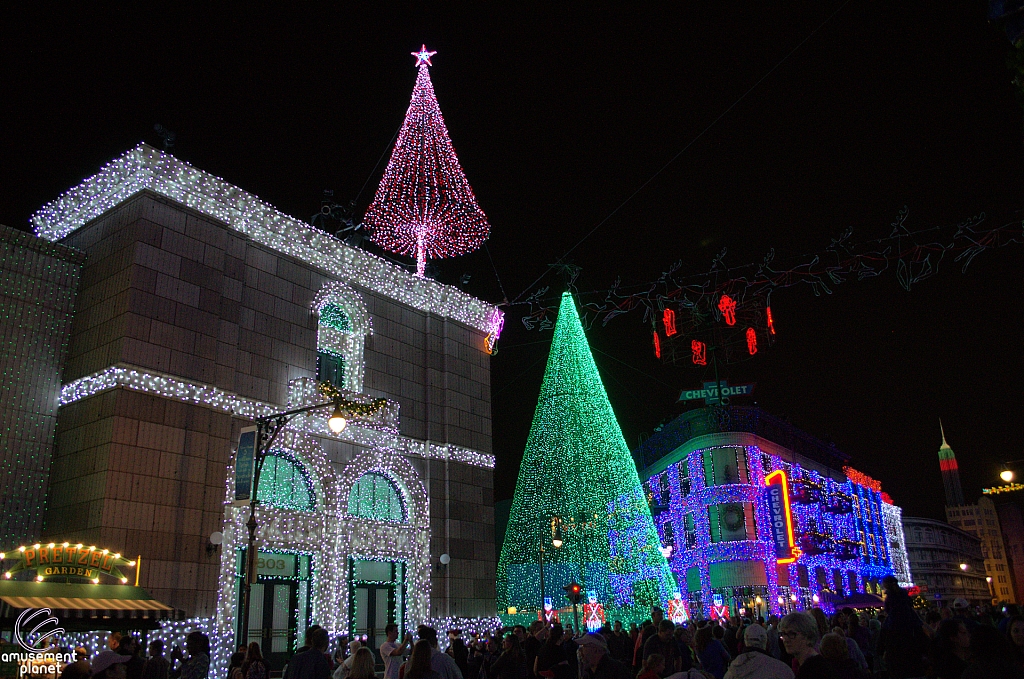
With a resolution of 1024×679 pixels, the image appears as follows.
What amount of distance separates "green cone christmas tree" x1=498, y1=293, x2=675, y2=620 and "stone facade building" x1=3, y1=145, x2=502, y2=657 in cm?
348

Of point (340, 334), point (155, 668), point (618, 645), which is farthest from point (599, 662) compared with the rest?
point (340, 334)

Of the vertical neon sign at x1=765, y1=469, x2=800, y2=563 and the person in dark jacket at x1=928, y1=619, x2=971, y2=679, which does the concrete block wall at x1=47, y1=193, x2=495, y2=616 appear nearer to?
the person in dark jacket at x1=928, y1=619, x2=971, y2=679

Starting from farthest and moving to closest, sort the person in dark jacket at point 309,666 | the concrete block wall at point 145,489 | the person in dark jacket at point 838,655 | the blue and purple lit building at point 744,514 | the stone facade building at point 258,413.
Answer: the blue and purple lit building at point 744,514, the stone facade building at point 258,413, the concrete block wall at point 145,489, the person in dark jacket at point 309,666, the person in dark jacket at point 838,655

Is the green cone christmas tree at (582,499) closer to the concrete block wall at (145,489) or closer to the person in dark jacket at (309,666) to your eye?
the concrete block wall at (145,489)

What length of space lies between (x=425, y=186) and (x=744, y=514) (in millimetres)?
37024

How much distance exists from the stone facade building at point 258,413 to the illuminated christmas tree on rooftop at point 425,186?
183 cm

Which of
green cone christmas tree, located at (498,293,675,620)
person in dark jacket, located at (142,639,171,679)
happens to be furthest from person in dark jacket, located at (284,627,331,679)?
green cone christmas tree, located at (498,293,675,620)

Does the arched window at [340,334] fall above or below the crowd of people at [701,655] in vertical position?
above

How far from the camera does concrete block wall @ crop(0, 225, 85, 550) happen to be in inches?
740

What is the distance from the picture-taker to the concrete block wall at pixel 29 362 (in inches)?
740

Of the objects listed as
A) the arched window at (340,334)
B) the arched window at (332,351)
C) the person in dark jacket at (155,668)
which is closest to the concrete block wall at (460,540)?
the arched window at (340,334)

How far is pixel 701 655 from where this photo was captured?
10.4 metres

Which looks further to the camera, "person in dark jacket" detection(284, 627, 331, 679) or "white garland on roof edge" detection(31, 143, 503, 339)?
"white garland on roof edge" detection(31, 143, 503, 339)

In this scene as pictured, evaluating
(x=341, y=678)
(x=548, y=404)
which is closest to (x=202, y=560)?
(x=341, y=678)
